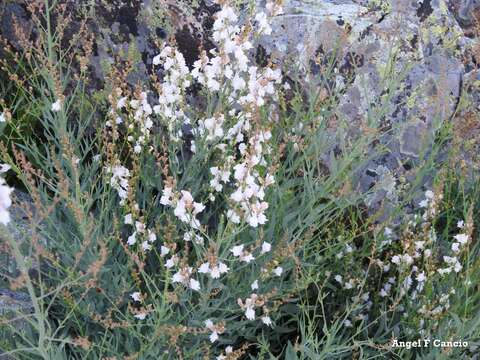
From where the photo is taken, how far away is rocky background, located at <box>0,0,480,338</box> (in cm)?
314

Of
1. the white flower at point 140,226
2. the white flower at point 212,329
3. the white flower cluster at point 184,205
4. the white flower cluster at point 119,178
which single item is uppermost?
the white flower cluster at point 184,205

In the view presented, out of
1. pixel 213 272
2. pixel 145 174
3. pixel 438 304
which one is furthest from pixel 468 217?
pixel 145 174

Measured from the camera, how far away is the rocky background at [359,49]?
3139 millimetres

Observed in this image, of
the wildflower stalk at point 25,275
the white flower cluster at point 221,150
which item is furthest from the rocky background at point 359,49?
the wildflower stalk at point 25,275

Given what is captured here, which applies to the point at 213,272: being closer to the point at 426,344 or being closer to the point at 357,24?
the point at 426,344

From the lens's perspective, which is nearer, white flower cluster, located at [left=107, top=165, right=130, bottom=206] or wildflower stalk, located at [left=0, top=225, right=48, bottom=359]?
wildflower stalk, located at [left=0, top=225, right=48, bottom=359]

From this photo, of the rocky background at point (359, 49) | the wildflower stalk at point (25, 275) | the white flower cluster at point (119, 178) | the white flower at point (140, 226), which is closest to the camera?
the wildflower stalk at point (25, 275)

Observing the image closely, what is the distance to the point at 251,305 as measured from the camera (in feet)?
7.24

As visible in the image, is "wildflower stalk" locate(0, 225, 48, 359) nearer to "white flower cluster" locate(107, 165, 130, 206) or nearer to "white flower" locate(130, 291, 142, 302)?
"white flower" locate(130, 291, 142, 302)

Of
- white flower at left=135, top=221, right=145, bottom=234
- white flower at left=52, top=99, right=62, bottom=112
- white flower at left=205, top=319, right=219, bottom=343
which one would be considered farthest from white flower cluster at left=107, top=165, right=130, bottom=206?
white flower at left=205, top=319, right=219, bottom=343

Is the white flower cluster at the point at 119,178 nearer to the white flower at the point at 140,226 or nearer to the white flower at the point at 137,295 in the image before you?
the white flower at the point at 140,226

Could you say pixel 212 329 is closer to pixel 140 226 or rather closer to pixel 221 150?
pixel 140 226

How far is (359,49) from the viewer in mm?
3270

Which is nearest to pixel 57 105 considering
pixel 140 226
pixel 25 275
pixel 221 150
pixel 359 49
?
pixel 140 226
